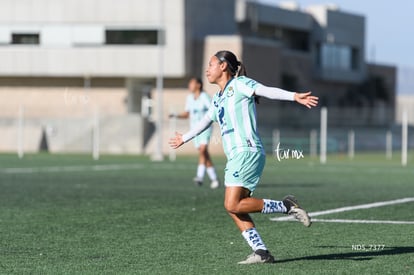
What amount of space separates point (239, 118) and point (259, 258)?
4.14ft

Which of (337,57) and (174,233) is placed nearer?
(174,233)

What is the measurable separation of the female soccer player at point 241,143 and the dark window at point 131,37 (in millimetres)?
54780

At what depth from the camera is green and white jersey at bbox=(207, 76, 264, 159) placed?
9914 mm

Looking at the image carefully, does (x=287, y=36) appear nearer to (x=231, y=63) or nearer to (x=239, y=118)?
(x=231, y=63)

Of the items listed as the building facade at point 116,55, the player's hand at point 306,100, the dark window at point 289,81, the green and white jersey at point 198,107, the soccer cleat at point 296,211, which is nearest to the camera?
the player's hand at point 306,100

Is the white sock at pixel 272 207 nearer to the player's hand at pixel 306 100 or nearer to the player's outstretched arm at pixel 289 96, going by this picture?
the player's outstretched arm at pixel 289 96

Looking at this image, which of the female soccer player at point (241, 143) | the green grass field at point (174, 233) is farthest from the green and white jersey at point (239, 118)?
the green grass field at point (174, 233)

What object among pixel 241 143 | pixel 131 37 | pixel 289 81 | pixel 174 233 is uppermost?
pixel 241 143

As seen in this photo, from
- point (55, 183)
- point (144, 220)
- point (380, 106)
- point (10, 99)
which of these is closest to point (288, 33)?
point (380, 106)

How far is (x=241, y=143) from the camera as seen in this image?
9.92 metres

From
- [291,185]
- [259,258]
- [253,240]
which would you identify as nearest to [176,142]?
[253,240]

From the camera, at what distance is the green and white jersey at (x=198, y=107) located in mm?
21641

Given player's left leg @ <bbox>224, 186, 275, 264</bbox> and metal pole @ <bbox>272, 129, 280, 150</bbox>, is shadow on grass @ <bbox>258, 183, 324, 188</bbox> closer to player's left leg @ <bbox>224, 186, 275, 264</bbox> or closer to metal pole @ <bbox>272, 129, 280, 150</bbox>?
player's left leg @ <bbox>224, 186, 275, 264</bbox>

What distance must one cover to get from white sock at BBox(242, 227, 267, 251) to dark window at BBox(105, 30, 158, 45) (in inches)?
2164
